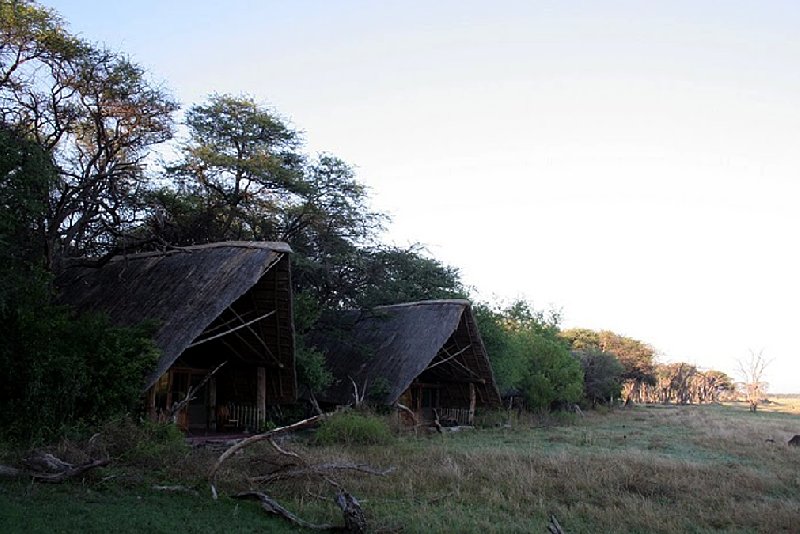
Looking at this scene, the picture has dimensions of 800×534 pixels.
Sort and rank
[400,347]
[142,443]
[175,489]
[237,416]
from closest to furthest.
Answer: [175,489] → [142,443] → [237,416] → [400,347]

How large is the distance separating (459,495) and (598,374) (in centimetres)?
3427

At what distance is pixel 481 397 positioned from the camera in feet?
88.8

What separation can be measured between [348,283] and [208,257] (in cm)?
882

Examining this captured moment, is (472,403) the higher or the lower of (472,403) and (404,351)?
the lower

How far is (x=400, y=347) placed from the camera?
936 inches

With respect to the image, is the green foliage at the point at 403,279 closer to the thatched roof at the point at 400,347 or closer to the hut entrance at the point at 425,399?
the thatched roof at the point at 400,347

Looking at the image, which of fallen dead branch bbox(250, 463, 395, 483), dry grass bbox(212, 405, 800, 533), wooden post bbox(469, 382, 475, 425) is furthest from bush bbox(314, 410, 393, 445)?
wooden post bbox(469, 382, 475, 425)

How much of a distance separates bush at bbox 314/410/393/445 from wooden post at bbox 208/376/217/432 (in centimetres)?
500

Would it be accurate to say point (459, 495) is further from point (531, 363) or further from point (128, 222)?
point (531, 363)

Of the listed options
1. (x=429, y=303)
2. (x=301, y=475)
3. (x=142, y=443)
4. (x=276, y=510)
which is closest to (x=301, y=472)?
(x=301, y=475)

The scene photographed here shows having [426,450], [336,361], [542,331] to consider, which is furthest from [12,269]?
[542,331]

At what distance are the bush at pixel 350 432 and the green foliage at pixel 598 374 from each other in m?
28.0

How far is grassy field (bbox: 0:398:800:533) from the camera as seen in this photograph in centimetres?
821

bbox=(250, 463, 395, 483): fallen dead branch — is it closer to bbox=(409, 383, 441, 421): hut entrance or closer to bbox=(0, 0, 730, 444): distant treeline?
bbox=(0, 0, 730, 444): distant treeline
